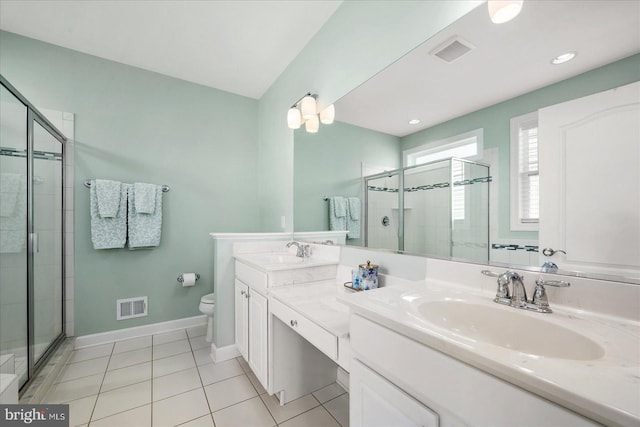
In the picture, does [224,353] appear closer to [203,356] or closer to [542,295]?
[203,356]

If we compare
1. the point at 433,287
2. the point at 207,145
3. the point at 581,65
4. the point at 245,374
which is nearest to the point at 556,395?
the point at 433,287

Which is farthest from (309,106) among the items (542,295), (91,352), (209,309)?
(91,352)

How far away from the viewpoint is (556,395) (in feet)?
1.41

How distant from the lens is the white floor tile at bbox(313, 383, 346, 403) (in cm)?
164

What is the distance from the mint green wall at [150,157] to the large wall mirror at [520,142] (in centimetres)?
200

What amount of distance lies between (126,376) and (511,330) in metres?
2.36

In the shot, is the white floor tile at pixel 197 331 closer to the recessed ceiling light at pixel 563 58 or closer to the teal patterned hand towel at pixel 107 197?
the teal patterned hand towel at pixel 107 197

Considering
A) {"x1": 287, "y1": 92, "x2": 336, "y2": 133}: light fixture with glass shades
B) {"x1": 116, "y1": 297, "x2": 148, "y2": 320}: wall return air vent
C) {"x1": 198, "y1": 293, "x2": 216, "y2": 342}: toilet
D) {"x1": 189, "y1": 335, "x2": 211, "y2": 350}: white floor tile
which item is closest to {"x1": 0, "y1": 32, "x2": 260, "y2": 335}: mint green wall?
{"x1": 116, "y1": 297, "x2": 148, "y2": 320}: wall return air vent

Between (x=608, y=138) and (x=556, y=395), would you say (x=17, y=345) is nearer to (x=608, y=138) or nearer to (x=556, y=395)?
(x=556, y=395)

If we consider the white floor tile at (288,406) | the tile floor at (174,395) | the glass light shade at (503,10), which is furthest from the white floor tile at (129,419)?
the glass light shade at (503,10)

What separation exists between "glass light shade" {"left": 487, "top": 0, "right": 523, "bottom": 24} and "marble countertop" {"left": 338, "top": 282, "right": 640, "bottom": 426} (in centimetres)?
100

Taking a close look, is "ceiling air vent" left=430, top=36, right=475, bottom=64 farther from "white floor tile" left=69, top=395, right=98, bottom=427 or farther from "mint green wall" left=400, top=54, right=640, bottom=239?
"white floor tile" left=69, top=395, right=98, bottom=427

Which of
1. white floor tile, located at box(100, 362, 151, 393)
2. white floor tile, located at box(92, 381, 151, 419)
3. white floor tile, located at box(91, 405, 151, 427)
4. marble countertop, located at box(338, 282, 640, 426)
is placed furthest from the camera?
white floor tile, located at box(100, 362, 151, 393)

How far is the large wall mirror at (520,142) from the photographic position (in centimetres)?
72
